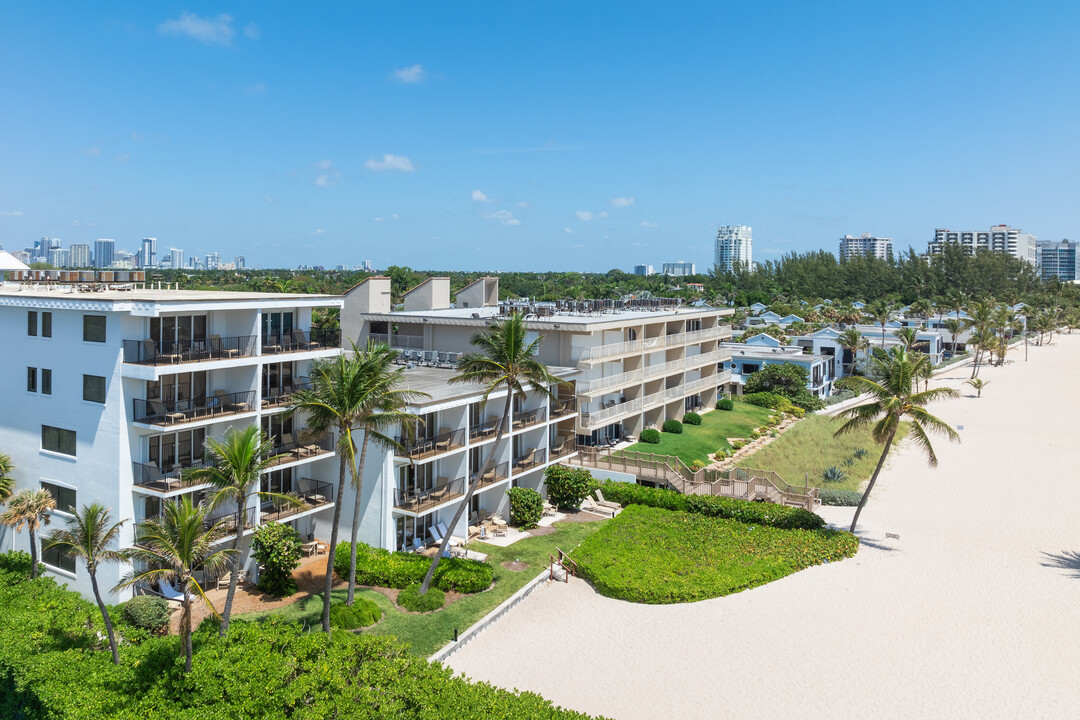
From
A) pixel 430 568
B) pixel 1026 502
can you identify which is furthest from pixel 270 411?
pixel 1026 502

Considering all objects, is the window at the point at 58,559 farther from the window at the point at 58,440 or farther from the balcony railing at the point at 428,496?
the balcony railing at the point at 428,496

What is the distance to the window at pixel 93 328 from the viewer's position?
26016mm

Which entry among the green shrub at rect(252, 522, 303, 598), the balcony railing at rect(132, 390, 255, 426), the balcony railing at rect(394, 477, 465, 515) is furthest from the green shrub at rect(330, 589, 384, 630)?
the balcony railing at rect(132, 390, 255, 426)

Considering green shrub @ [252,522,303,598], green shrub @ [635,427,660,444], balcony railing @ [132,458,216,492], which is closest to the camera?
balcony railing @ [132,458,216,492]

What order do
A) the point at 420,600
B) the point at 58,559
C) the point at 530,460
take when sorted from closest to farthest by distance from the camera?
the point at 420,600 < the point at 58,559 < the point at 530,460

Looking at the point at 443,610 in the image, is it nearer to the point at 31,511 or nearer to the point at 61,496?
the point at 31,511

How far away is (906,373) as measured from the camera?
109 feet

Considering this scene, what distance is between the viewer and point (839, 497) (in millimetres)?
40562

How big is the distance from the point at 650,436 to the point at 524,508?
1629cm

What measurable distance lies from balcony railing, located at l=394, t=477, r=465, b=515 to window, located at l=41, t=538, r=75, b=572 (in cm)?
1163

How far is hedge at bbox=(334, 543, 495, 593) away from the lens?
1118 inches

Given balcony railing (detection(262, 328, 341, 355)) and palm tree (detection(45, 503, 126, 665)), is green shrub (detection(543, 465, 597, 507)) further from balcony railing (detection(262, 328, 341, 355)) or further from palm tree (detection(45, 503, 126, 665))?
palm tree (detection(45, 503, 126, 665))

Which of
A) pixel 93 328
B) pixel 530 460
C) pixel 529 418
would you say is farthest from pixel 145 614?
pixel 529 418

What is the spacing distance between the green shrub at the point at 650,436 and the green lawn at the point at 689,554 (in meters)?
12.2
